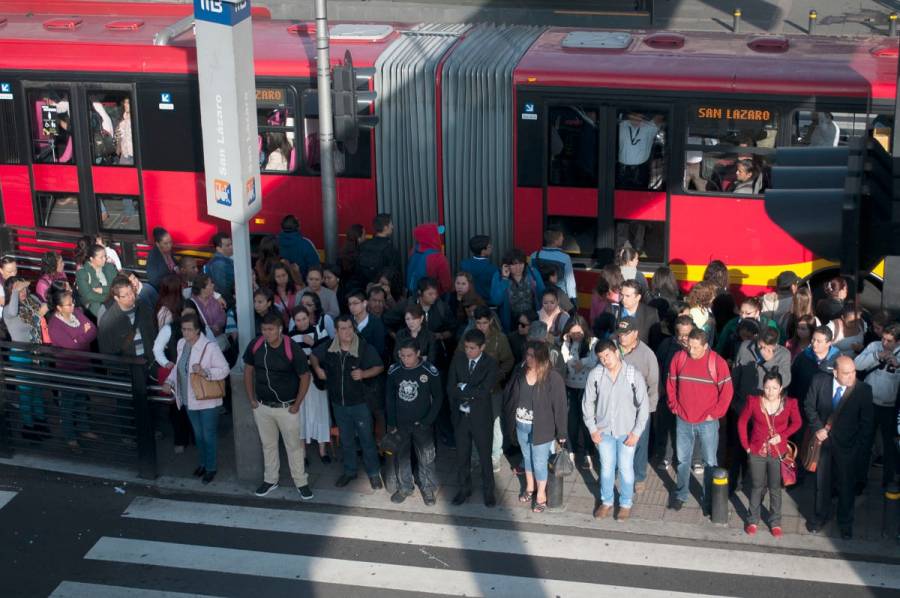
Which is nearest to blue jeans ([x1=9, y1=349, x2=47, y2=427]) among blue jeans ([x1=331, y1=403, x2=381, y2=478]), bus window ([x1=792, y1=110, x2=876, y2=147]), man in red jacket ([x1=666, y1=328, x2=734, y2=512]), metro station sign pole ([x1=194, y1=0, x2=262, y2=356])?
metro station sign pole ([x1=194, y1=0, x2=262, y2=356])

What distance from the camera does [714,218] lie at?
13609mm

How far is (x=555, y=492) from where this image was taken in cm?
1129

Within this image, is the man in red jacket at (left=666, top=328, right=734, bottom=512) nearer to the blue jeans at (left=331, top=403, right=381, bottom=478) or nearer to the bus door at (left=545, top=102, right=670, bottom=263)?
the blue jeans at (left=331, top=403, right=381, bottom=478)

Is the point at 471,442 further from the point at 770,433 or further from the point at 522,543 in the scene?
the point at 770,433

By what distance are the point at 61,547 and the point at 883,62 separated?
9431 mm

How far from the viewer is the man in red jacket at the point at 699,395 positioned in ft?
35.0

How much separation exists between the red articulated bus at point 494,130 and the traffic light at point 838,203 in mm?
7068

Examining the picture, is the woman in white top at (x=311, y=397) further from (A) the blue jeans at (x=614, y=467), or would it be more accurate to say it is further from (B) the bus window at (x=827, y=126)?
(B) the bus window at (x=827, y=126)

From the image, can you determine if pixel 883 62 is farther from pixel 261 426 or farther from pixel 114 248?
pixel 114 248

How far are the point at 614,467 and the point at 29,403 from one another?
570cm

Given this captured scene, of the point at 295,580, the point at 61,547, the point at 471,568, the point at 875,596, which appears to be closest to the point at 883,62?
the point at 875,596

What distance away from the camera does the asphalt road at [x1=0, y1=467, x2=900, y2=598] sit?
401 inches

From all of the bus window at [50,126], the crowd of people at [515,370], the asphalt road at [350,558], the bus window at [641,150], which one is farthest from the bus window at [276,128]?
the asphalt road at [350,558]

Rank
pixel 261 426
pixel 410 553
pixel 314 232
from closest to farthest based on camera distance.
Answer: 1. pixel 410 553
2. pixel 261 426
3. pixel 314 232
